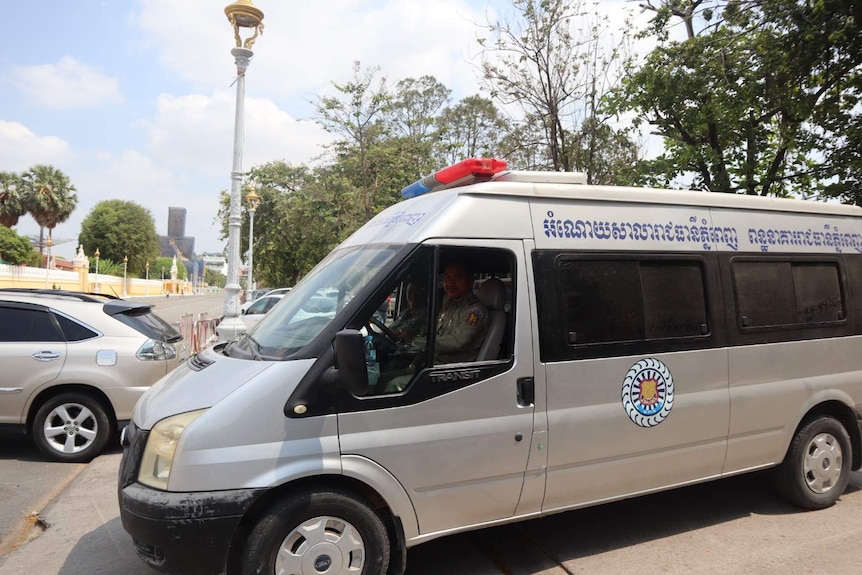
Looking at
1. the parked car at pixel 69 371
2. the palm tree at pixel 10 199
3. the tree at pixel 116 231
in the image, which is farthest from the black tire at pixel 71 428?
the tree at pixel 116 231

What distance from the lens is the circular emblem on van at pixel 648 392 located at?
395 centimetres

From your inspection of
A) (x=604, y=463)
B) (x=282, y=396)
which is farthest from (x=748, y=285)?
(x=282, y=396)

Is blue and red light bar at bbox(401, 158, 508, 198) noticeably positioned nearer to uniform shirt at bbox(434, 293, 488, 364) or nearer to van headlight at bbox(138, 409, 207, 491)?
uniform shirt at bbox(434, 293, 488, 364)

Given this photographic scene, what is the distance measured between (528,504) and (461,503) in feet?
1.54

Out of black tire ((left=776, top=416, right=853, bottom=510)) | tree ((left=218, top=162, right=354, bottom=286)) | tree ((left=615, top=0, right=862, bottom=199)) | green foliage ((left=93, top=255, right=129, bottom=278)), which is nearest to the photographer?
black tire ((left=776, top=416, right=853, bottom=510))

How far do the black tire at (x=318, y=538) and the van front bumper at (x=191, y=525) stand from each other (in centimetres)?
13

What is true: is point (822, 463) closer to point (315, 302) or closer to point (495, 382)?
point (495, 382)

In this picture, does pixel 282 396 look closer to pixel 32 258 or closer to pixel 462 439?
pixel 462 439

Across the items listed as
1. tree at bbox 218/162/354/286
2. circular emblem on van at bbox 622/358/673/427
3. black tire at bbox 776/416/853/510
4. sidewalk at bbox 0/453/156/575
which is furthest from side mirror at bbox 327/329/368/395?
tree at bbox 218/162/354/286

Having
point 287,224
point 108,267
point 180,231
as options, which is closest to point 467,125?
point 287,224

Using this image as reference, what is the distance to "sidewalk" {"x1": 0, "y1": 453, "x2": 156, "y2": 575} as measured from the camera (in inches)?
152

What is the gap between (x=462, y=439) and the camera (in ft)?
11.2

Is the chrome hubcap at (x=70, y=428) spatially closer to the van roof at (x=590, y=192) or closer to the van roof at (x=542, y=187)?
the van roof at (x=542, y=187)

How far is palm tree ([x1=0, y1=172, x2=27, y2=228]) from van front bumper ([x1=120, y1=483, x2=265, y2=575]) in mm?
67081
